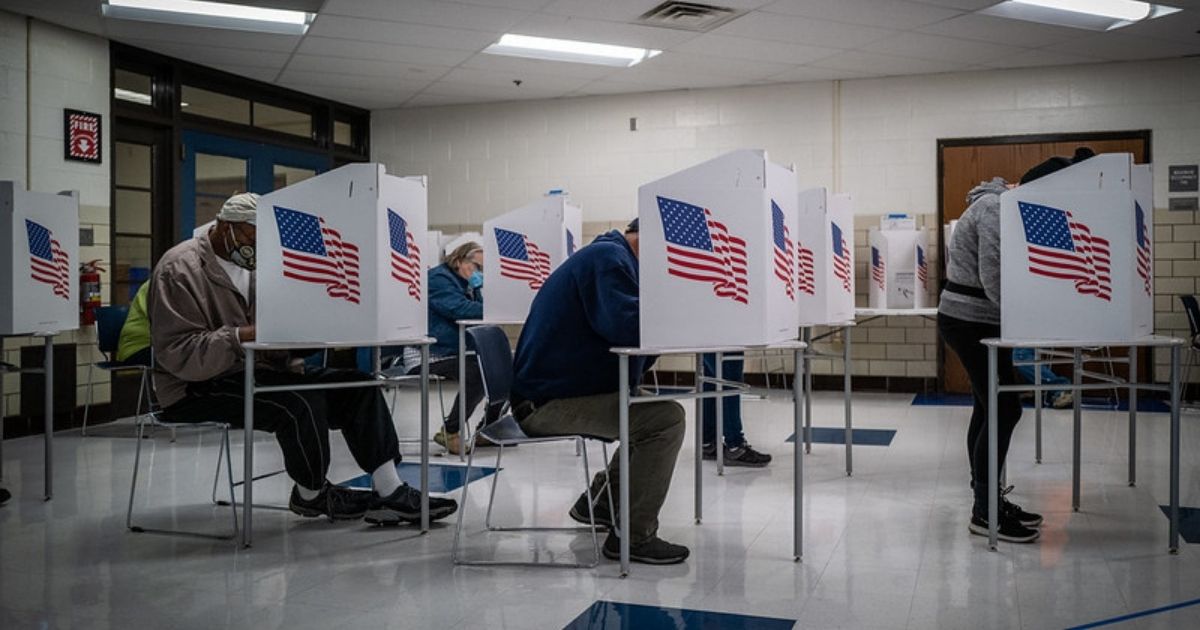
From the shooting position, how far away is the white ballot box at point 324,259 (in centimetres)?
309

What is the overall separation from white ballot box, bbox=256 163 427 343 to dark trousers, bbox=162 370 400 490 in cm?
25

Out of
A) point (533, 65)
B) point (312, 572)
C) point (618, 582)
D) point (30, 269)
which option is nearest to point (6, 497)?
point (30, 269)

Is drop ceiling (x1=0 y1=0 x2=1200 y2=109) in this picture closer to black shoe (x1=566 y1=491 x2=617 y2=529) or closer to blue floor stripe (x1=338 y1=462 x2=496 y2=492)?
blue floor stripe (x1=338 y1=462 x2=496 y2=492)

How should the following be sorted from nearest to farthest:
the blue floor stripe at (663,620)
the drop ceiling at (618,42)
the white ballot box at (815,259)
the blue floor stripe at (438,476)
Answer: the blue floor stripe at (663,620)
the blue floor stripe at (438,476)
the white ballot box at (815,259)
the drop ceiling at (618,42)

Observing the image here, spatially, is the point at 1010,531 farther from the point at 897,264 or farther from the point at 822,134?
the point at 822,134

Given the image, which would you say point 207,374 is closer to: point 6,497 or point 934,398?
point 6,497

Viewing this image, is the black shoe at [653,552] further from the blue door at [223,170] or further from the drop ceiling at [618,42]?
the blue door at [223,170]

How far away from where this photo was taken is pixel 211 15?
5.76 m

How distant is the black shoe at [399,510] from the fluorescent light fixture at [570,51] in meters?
3.80

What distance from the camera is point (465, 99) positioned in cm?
827

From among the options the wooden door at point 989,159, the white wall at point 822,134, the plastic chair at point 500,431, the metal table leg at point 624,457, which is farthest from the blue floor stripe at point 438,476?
the wooden door at point 989,159

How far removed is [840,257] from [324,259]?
2.44 metres

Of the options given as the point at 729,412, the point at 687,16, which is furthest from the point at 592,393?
the point at 687,16

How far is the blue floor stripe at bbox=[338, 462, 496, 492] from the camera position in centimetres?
409
